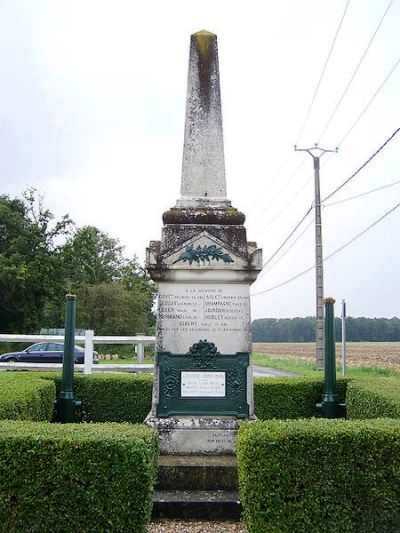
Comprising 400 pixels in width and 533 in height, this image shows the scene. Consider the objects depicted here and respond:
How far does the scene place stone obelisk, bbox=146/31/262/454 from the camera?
6754mm

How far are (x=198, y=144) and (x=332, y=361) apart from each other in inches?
135

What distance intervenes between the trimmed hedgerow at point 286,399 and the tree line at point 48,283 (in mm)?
31629

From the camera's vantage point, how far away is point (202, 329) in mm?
6945

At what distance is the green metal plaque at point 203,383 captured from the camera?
6.80 m

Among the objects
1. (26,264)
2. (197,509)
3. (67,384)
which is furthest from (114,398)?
(26,264)

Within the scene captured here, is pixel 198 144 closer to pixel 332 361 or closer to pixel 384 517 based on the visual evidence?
pixel 332 361

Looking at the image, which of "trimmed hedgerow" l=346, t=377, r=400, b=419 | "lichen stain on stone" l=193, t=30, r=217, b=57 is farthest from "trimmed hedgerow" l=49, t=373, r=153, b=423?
"lichen stain on stone" l=193, t=30, r=217, b=57

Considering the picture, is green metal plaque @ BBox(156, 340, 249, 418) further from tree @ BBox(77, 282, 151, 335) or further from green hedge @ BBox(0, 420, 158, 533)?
tree @ BBox(77, 282, 151, 335)

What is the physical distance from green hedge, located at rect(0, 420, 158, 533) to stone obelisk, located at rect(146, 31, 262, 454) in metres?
2.37

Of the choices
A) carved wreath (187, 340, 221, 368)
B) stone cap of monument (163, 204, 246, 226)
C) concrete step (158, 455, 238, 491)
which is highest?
stone cap of monument (163, 204, 246, 226)

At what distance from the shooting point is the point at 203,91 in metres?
7.59

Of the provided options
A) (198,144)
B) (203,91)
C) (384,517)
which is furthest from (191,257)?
(384,517)

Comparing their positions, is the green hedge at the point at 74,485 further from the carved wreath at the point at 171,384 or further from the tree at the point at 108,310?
the tree at the point at 108,310

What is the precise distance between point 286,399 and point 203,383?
253cm
